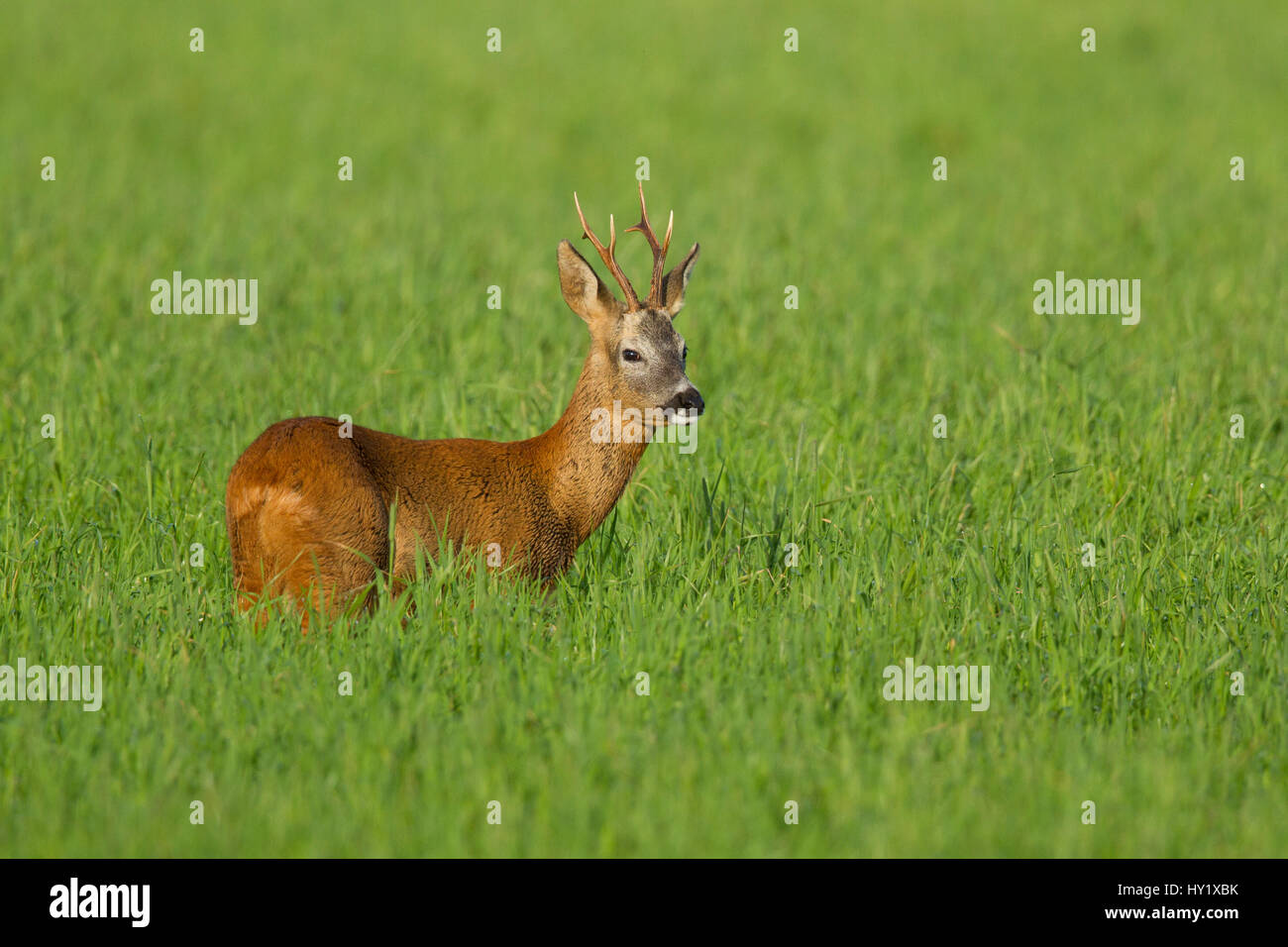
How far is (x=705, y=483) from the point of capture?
591 centimetres

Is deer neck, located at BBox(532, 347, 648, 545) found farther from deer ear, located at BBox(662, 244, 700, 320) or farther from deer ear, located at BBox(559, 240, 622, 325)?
deer ear, located at BBox(662, 244, 700, 320)

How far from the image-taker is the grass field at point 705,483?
406cm

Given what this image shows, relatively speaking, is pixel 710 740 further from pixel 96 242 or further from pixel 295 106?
pixel 295 106

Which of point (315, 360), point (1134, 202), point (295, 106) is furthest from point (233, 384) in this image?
point (295, 106)

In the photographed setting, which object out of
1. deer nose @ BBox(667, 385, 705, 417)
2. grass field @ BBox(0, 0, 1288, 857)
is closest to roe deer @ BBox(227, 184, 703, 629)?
deer nose @ BBox(667, 385, 705, 417)

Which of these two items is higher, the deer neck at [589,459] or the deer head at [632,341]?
the deer head at [632,341]

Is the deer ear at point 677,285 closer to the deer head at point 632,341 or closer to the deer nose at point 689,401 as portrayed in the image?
the deer head at point 632,341

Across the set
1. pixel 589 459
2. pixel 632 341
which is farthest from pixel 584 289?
pixel 589 459

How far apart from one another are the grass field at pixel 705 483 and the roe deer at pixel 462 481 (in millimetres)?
194

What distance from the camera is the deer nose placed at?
5230 millimetres

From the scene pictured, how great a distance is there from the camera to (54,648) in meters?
4.75

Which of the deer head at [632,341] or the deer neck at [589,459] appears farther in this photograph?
the deer neck at [589,459]

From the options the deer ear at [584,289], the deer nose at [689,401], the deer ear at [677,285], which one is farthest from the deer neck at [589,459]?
the deer ear at [677,285]
